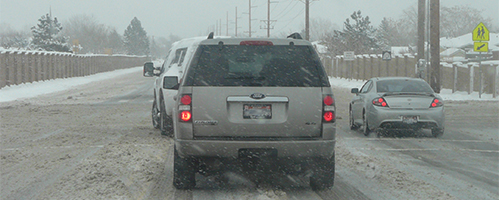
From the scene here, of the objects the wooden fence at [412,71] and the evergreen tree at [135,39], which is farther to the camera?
the evergreen tree at [135,39]

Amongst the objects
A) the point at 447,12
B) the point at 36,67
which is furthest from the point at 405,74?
the point at 447,12

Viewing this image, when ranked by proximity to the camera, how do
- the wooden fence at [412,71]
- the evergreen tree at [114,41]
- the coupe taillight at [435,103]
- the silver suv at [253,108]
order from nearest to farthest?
1. the silver suv at [253,108]
2. the coupe taillight at [435,103]
3. the wooden fence at [412,71]
4. the evergreen tree at [114,41]

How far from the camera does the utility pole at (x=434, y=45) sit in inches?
972

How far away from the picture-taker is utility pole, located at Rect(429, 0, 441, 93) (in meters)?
24.7

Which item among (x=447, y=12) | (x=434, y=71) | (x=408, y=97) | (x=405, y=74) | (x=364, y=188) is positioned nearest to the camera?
(x=364, y=188)

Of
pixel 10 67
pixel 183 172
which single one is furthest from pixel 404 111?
pixel 10 67

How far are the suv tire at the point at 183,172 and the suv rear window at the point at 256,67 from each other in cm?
86

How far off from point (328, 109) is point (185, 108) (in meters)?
1.45

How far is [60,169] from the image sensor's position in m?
7.96

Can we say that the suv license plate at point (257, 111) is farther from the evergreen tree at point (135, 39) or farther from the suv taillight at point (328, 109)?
the evergreen tree at point (135, 39)

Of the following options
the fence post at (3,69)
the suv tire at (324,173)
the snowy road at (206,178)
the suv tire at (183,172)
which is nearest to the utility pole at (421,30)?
the snowy road at (206,178)

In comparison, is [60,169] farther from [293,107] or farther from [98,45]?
[98,45]

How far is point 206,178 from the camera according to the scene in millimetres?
7344

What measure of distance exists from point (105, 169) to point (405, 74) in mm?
28399
